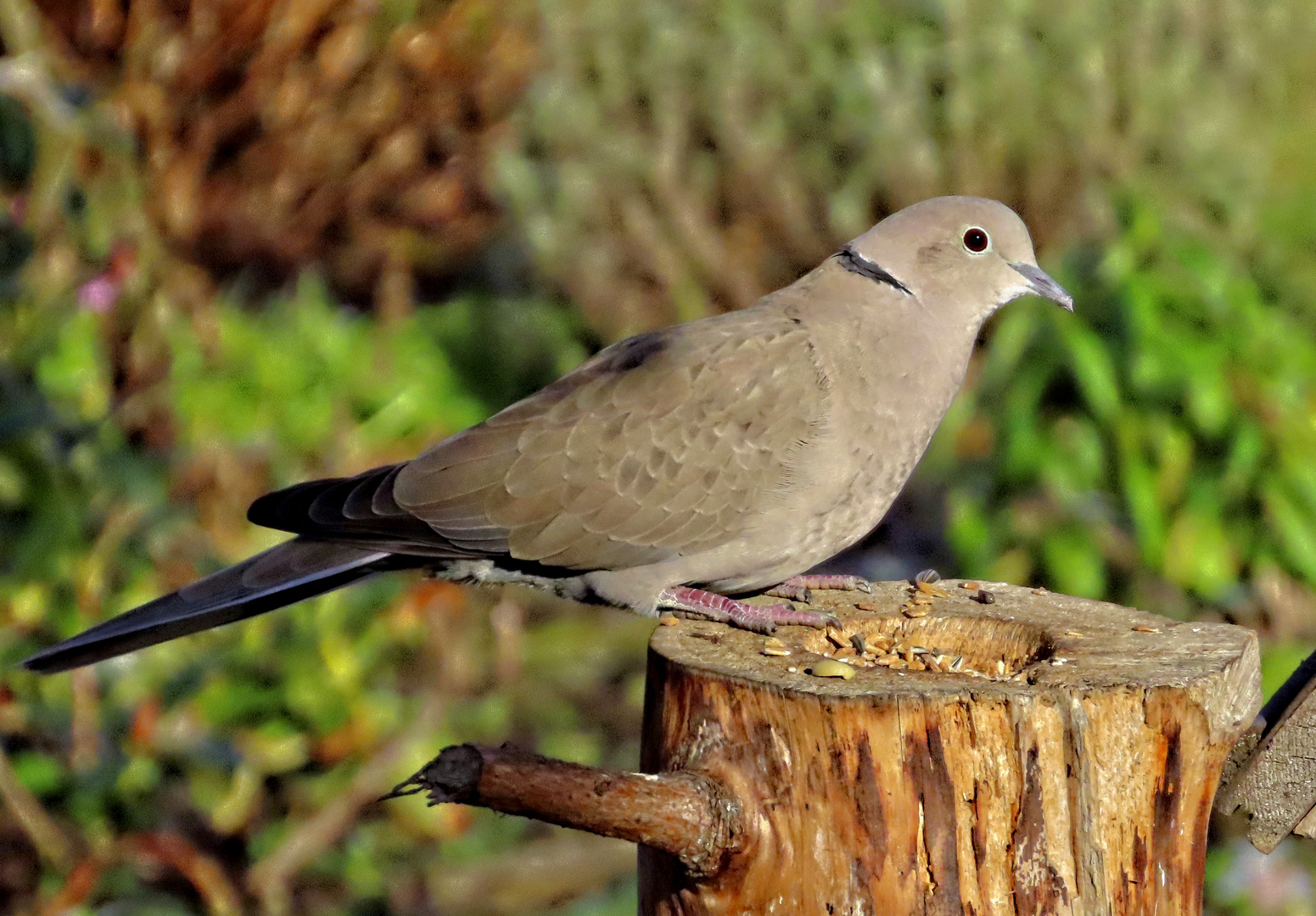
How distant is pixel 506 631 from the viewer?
18.5 ft

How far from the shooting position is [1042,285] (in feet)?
10.5

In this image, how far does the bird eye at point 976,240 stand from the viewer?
3.20 metres

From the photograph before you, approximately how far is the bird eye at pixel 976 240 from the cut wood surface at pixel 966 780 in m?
1.06

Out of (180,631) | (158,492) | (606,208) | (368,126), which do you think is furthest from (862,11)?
(180,631)

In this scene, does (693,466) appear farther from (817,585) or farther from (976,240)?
(976,240)

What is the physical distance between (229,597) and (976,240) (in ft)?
5.54

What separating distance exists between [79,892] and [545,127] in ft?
11.0

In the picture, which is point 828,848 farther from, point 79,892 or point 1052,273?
point 1052,273

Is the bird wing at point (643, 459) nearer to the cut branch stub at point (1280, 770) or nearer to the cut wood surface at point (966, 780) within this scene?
the cut wood surface at point (966, 780)

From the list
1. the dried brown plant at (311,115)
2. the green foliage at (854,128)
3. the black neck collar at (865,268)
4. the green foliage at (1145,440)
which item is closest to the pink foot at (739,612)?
the black neck collar at (865,268)

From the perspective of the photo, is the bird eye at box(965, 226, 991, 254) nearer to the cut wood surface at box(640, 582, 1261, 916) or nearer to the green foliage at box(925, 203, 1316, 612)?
the cut wood surface at box(640, 582, 1261, 916)

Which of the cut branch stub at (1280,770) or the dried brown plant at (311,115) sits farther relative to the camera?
the dried brown plant at (311,115)

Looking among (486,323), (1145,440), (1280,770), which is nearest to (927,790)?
(1280,770)

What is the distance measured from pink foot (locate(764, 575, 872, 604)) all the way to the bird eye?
2.40ft
